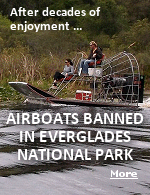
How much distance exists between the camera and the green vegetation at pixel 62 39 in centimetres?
2892

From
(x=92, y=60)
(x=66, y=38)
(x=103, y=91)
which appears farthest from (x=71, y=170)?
(x=66, y=38)

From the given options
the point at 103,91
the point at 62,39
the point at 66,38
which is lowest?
the point at 103,91

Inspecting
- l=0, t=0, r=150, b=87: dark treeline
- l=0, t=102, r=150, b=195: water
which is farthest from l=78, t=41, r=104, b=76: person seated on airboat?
l=0, t=102, r=150, b=195: water

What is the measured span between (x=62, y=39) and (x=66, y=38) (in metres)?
0.93

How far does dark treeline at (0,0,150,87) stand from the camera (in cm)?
2959

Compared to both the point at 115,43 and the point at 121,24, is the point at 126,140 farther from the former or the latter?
the point at 121,24

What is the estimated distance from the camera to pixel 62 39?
46625 mm

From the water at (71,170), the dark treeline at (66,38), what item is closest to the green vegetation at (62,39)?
the dark treeline at (66,38)

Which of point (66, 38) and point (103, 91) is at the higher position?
point (66, 38)

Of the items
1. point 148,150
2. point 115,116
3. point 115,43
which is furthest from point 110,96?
point 115,43

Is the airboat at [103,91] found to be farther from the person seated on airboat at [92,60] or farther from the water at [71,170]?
the water at [71,170]

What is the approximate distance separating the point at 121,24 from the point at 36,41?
15560mm

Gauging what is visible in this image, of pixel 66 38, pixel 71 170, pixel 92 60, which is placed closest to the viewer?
pixel 71 170

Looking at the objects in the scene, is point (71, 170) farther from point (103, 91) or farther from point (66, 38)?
point (66, 38)
